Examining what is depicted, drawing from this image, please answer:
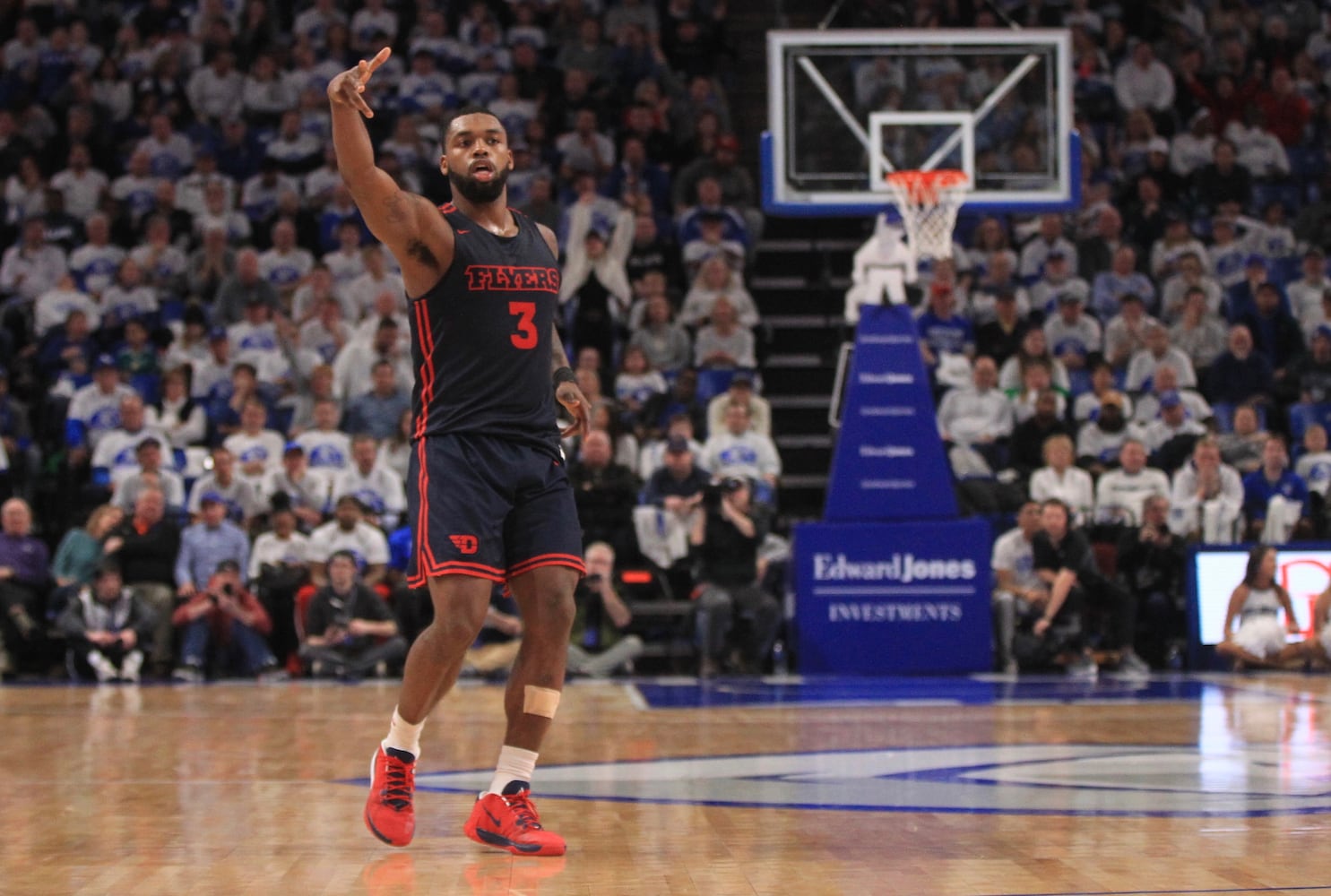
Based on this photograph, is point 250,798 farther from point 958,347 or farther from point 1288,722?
point 958,347

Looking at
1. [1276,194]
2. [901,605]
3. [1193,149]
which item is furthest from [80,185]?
[1276,194]

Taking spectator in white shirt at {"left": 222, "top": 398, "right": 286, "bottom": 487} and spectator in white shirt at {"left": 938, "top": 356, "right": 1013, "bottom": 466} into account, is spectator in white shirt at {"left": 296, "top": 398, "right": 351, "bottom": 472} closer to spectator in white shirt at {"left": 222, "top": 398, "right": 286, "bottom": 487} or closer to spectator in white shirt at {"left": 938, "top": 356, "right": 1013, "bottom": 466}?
spectator in white shirt at {"left": 222, "top": 398, "right": 286, "bottom": 487}

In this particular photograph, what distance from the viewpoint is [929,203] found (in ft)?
41.9

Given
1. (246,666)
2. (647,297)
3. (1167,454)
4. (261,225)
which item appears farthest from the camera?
(261,225)

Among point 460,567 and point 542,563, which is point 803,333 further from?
point 460,567

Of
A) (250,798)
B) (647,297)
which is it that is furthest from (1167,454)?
(250,798)

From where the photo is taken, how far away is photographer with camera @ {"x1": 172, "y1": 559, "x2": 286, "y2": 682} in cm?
1256

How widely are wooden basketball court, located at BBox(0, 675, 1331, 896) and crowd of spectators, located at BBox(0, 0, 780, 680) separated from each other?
111 inches

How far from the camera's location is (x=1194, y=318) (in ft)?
52.0

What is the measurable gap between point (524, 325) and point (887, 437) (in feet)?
25.4

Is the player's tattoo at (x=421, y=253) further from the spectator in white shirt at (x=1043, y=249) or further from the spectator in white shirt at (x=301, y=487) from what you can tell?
the spectator in white shirt at (x=1043, y=249)

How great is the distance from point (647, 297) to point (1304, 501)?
6.16m

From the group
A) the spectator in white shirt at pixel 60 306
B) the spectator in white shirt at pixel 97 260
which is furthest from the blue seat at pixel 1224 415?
the spectator in white shirt at pixel 97 260

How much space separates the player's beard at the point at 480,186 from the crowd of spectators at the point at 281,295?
20.0 ft
